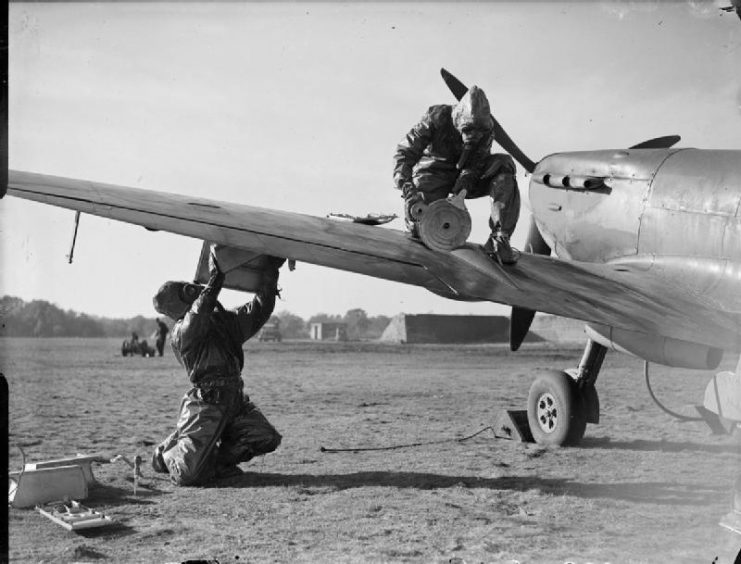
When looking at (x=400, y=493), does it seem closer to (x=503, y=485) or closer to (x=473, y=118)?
(x=503, y=485)

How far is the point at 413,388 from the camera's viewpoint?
44.2ft

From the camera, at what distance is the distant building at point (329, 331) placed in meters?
46.9

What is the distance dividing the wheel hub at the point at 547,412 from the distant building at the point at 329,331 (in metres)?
39.0

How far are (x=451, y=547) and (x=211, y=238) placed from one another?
7.72ft

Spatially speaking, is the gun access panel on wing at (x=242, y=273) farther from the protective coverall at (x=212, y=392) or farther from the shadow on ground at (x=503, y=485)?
the shadow on ground at (x=503, y=485)

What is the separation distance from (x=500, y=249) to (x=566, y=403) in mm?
2520

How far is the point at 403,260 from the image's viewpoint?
4.92 metres

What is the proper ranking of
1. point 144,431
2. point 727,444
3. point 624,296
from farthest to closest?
1. point 144,431
2. point 727,444
3. point 624,296

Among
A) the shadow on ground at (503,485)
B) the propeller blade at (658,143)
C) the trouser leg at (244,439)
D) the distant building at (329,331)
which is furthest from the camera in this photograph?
the distant building at (329,331)

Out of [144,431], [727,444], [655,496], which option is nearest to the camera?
[655,496]

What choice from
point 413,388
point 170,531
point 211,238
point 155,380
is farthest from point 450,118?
point 155,380

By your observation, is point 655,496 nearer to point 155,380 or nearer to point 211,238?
point 211,238

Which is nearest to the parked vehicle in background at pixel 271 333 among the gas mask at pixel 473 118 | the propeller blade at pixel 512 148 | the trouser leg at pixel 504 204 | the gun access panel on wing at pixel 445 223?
the propeller blade at pixel 512 148

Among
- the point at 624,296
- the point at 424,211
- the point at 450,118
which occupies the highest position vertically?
the point at 450,118
